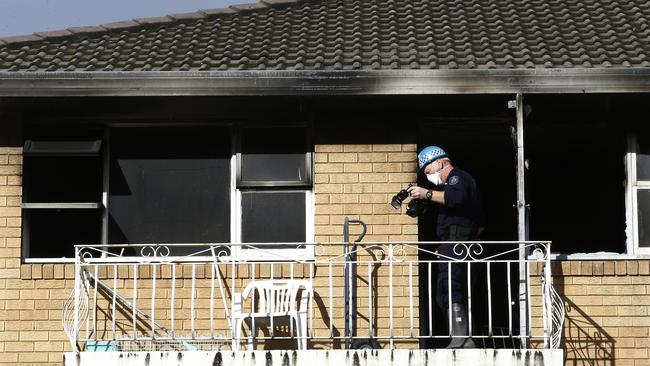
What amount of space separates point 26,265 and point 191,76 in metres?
2.25

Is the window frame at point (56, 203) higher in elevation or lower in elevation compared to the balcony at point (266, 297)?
higher

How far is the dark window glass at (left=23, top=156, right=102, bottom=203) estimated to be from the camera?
1391 cm

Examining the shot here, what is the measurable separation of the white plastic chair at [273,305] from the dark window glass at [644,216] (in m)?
3.03

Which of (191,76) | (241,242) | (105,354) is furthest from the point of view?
(241,242)

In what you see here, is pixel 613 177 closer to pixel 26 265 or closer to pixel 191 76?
pixel 191 76

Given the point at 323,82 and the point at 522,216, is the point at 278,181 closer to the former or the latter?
the point at 323,82

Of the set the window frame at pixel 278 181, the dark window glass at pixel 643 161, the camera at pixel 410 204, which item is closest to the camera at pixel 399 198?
the camera at pixel 410 204

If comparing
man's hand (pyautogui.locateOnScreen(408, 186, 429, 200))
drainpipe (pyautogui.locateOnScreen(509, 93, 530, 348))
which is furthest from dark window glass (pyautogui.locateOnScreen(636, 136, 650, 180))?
man's hand (pyautogui.locateOnScreen(408, 186, 429, 200))

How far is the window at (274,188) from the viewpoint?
13.8 meters

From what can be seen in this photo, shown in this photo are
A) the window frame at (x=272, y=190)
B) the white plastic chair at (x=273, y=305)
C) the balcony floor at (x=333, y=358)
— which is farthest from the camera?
the window frame at (x=272, y=190)

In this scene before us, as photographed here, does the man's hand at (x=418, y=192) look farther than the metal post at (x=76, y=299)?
Yes

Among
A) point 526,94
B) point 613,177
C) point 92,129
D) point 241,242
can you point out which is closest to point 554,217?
point 613,177

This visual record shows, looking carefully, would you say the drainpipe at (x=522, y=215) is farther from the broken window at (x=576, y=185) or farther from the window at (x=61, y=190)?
the window at (x=61, y=190)

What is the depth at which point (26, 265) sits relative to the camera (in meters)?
13.6
